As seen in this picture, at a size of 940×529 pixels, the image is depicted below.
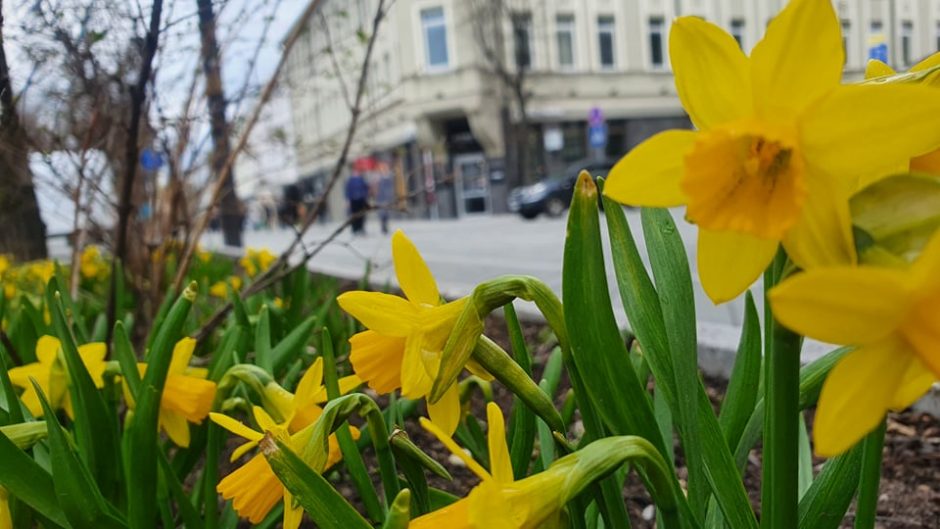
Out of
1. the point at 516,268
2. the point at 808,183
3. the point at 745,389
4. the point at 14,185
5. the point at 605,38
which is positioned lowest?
the point at 516,268

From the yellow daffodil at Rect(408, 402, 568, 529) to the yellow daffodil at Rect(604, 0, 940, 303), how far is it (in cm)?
13

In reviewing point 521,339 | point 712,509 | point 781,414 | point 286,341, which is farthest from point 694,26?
point 286,341

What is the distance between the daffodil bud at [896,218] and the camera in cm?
33

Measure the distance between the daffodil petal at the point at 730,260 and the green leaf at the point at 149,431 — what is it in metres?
0.63

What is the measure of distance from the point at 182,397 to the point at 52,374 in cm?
22

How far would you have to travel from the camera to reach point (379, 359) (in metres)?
0.52

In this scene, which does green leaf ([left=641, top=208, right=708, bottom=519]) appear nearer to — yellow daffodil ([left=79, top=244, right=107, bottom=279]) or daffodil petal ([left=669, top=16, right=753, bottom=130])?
daffodil petal ([left=669, top=16, right=753, bottom=130])

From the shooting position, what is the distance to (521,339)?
2.08 ft

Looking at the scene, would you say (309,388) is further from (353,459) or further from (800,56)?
(800,56)

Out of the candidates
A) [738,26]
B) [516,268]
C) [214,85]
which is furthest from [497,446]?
[738,26]

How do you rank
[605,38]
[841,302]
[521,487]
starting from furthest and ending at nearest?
[605,38] → [521,487] → [841,302]

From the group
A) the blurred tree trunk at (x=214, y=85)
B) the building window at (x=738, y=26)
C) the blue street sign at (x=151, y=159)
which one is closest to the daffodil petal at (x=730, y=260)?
the blurred tree trunk at (x=214, y=85)

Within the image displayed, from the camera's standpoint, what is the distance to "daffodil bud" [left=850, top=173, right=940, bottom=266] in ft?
1.07

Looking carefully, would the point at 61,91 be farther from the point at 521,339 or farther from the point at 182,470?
the point at 521,339
